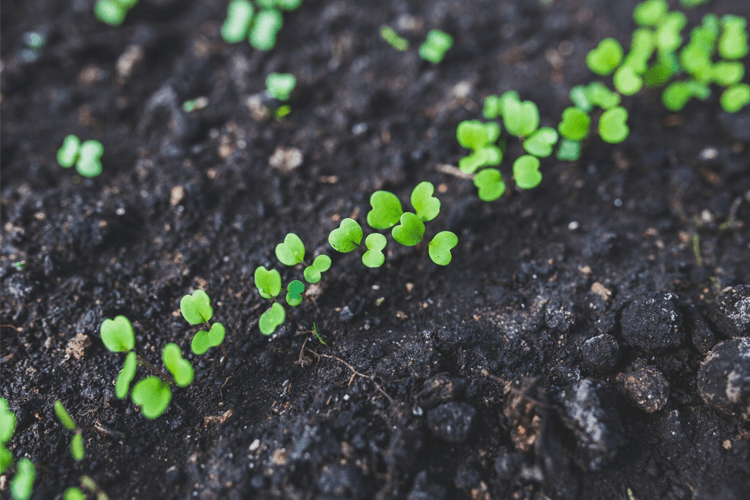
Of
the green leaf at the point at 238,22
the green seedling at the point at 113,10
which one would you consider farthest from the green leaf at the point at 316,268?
the green seedling at the point at 113,10

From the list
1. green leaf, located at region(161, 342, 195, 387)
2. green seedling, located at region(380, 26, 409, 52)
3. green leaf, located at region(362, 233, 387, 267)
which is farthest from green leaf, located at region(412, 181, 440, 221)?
green seedling, located at region(380, 26, 409, 52)

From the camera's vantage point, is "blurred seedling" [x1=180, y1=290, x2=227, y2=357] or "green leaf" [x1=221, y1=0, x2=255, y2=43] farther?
"green leaf" [x1=221, y1=0, x2=255, y2=43]

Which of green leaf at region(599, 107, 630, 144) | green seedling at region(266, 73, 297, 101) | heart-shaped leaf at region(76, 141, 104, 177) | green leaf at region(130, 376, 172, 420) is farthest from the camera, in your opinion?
green seedling at region(266, 73, 297, 101)

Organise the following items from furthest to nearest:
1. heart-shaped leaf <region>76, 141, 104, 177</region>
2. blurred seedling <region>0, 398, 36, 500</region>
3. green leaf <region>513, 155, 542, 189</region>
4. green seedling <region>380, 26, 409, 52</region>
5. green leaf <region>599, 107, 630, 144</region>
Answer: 1. green seedling <region>380, 26, 409, 52</region>
2. heart-shaped leaf <region>76, 141, 104, 177</region>
3. green leaf <region>599, 107, 630, 144</region>
4. green leaf <region>513, 155, 542, 189</region>
5. blurred seedling <region>0, 398, 36, 500</region>

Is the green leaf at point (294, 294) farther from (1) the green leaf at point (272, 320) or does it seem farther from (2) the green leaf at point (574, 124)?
(2) the green leaf at point (574, 124)

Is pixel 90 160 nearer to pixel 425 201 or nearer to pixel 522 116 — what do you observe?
pixel 425 201

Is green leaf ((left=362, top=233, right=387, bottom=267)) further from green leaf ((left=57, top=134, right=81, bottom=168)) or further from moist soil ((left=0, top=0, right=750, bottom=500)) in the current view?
green leaf ((left=57, top=134, right=81, bottom=168))

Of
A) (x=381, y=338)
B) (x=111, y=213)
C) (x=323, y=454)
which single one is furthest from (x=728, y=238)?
(x=111, y=213)
